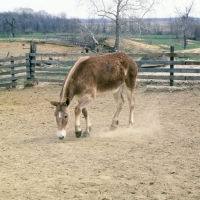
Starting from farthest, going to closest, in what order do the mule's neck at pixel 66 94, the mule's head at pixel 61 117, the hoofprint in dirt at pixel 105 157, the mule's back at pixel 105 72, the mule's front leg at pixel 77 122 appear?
the mule's back at pixel 105 72, the mule's front leg at pixel 77 122, the mule's neck at pixel 66 94, the mule's head at pixel 61 117, the hoofprint in dirt at pixel 105 157

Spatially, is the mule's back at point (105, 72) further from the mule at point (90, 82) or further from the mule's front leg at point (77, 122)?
the mule's front leg at point (77, 122)

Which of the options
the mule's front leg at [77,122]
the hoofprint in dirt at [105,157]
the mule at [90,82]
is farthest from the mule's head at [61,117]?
the mule's front leg at [77,122]

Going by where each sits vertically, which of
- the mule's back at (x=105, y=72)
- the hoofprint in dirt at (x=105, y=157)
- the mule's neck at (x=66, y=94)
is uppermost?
the mule's back at (x=105, y=72)

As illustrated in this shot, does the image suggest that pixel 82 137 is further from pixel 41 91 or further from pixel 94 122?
pixel 41 91

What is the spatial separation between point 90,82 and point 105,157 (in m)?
1.99

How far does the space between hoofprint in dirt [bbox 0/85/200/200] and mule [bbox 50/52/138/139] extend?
46 cm

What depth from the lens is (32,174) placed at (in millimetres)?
5133

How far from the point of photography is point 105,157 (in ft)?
19.0

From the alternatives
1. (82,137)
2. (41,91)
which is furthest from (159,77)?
(82,137)

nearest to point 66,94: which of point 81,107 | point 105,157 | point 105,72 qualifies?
point 81,107

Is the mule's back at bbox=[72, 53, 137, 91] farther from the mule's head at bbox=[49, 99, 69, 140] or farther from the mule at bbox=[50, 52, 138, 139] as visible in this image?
the mule's head at bbox=[49, 99, 69, 140]

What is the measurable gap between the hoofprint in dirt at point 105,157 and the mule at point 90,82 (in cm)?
46

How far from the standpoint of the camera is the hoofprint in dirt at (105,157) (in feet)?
14.8

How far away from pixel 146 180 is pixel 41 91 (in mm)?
9108
